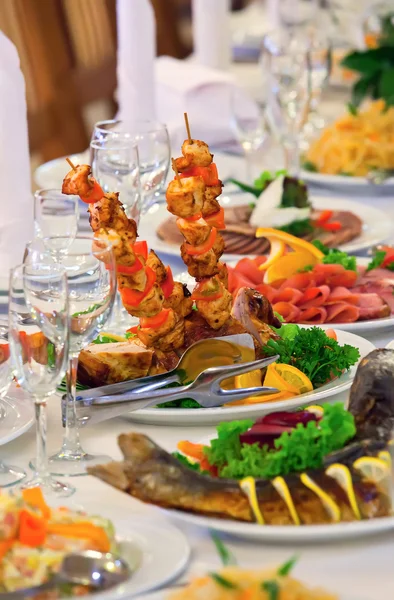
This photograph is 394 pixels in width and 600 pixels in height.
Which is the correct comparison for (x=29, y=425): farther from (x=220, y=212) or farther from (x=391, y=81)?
(x=391, y=81)

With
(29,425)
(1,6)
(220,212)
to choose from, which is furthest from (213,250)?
(1,6)

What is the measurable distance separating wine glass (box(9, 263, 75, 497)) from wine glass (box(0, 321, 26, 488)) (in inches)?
5.6

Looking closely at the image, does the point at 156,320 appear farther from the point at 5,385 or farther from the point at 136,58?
the point at 136,58

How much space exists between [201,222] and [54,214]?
36cm

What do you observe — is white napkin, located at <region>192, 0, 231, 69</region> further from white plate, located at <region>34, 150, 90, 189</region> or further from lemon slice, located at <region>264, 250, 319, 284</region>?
lemon slice, located at <region>264, 250, 319, 284</region>

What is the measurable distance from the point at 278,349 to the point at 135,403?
→ 0.90 feet

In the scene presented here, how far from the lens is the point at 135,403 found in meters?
1.42

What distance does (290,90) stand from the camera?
2.96 m

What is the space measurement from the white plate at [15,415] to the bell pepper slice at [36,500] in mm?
213

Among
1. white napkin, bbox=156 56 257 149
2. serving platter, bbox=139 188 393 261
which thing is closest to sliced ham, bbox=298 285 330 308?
serving platter, bbox=139 188 393 261

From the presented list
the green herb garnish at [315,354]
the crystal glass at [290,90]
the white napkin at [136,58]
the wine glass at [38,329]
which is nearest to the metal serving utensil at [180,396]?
the green herb garnish at [315,354]

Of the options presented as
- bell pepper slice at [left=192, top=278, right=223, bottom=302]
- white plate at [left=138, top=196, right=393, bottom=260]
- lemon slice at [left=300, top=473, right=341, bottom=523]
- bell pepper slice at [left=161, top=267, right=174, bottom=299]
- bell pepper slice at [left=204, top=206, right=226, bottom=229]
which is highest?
bell pepper slice at [left=204, top=206, right=226, bottom=229]

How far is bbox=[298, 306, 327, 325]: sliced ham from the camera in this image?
6.07 ft

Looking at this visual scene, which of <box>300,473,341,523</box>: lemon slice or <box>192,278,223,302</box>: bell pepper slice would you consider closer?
<box>300,473,341,523</box>: lemon slice
